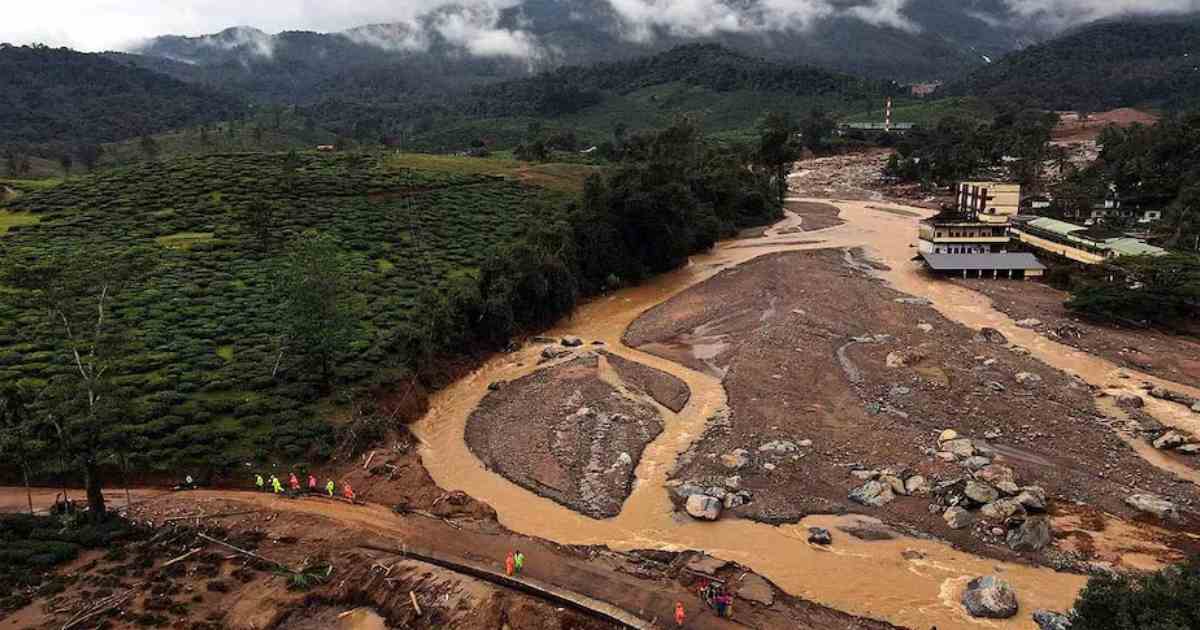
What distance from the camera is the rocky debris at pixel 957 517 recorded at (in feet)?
98.8

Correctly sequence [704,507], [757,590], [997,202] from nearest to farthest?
[757,590], [704,507], [997,202]

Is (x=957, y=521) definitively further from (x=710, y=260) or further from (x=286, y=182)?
(x=286, y=182)

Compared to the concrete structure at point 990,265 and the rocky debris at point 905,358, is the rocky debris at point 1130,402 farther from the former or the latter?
the concrete structure at point 990,265

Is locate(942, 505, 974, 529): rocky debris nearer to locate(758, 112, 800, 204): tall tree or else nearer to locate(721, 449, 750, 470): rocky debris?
locate(721, 449, 750, 470): rocky debris

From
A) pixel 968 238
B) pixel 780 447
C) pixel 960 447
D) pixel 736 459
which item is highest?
pixel 968 238

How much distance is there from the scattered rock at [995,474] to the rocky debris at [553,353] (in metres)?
27.8

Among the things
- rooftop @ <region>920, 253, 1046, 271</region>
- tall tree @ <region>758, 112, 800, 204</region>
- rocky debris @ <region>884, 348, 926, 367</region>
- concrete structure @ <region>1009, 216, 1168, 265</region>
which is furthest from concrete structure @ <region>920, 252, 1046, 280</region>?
tall tree @ <region>758, 112, 800, 204</region>

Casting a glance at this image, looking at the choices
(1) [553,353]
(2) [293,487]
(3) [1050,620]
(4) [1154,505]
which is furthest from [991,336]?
(2) [293,487]

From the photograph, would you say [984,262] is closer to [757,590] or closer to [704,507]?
[704,507]

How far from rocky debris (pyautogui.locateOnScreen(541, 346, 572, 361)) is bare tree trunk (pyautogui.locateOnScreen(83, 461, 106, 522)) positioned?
28.1 meters

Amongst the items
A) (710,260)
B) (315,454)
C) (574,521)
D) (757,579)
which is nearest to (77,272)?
(315,454)

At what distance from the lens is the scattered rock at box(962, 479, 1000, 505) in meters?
31.2

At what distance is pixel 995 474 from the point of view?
33031 millimetres

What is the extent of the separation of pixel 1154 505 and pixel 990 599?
36.1ft
